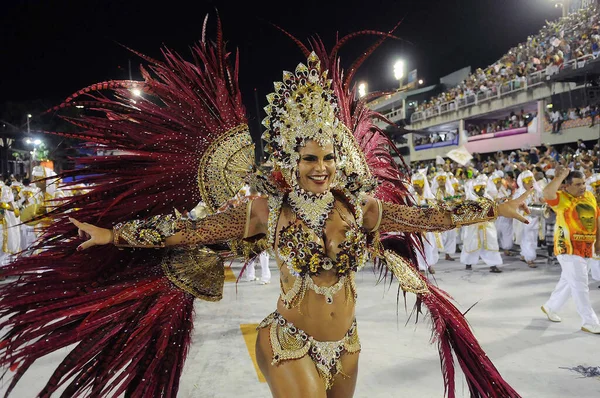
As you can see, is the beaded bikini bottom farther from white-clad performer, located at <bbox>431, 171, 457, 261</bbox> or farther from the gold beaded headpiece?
white-clad performer, located at <bbox>431, 171, 457, 261</bbox>

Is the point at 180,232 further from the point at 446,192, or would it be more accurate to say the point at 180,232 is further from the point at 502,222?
the point at 502,222

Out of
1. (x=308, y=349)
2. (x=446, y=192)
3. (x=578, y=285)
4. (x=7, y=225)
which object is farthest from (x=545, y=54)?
(x=308, y=349)

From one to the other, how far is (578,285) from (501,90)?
21.6m

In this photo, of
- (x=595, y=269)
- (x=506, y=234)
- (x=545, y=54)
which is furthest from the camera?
(x=545, y=54)

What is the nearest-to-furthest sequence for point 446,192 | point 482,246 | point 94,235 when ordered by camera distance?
point 94,235, point 482,246, point 446,192

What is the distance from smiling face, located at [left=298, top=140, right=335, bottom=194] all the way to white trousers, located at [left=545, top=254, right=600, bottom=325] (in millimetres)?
4078

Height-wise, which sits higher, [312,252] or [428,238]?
[312,252]

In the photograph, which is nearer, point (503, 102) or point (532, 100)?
point (532, 100)

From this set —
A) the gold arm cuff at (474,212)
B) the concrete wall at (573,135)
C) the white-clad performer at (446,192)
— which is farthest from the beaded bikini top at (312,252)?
the concrete wall at (573,135)

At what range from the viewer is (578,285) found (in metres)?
5.02

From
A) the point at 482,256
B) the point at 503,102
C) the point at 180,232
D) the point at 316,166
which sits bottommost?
the point at 482,256

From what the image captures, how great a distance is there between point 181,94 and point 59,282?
1224 millimetres

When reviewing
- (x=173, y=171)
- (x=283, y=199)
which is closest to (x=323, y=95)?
(x=283, y=199)

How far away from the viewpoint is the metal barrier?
16806 mm
